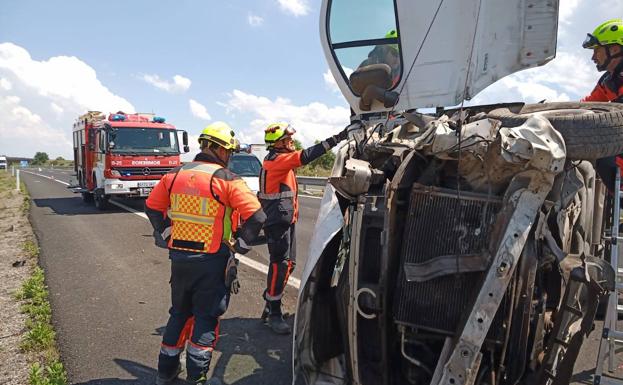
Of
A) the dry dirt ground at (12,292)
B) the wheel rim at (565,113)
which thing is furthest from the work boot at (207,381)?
the wheel rim at (565,113)

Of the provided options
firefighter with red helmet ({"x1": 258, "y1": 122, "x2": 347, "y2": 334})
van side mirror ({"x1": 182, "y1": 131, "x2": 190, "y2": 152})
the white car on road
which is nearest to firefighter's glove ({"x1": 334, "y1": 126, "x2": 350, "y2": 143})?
firefighter with red helmet ({"x1": 258, "y1": 122, "x2": 347, "y2": 334})

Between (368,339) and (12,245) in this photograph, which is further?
(12,245)

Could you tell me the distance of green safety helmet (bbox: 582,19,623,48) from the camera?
143 inches

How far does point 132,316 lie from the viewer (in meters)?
4.32

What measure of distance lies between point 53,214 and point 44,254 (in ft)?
19.2

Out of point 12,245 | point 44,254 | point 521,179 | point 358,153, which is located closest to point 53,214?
point 12,245

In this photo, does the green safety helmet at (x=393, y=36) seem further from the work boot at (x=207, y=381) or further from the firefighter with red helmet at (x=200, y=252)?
the work boot at (x=207, y=381)

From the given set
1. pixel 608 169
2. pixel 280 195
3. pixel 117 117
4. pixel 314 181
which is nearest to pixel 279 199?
pixel 280 195

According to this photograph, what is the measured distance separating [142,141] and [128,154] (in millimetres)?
630

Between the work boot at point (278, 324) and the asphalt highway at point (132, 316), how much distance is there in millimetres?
78

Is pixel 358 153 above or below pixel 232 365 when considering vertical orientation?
above

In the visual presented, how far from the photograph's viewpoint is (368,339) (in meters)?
2.51

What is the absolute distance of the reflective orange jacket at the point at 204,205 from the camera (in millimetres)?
3049

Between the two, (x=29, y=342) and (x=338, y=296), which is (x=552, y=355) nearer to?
(x=338, y=296)
